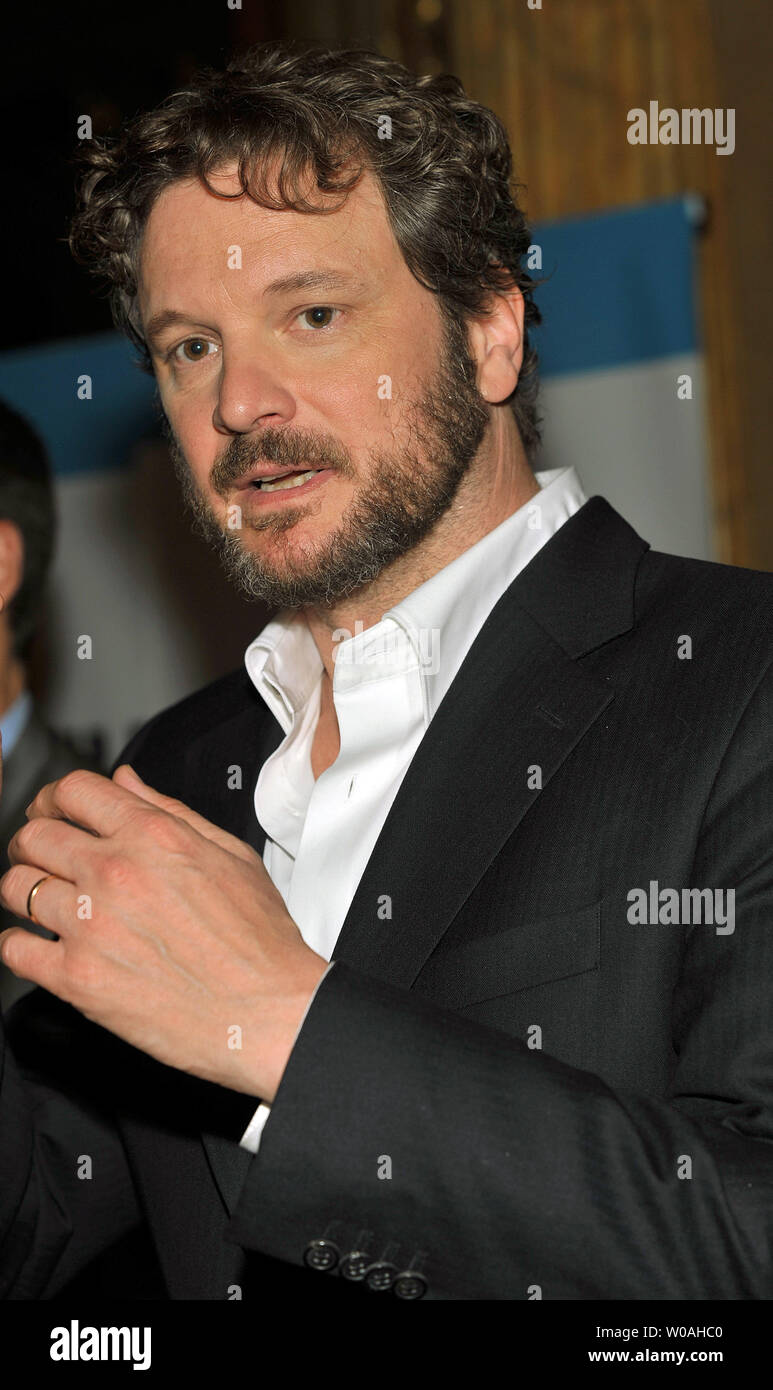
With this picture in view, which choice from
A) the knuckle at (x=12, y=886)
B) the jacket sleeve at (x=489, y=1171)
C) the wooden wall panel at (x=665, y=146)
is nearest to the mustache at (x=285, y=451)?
the knuckle at (x=12, y=886)

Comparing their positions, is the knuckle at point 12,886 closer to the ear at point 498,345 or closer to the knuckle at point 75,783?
the knuckle at point 75,783

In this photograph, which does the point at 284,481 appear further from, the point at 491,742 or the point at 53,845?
the point at 53,845

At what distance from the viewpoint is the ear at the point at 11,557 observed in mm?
3412

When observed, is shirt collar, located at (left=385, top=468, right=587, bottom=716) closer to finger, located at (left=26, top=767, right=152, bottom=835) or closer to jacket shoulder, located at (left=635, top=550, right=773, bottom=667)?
jacket shoulder, located at (left=635, top=550, right=773, bottom=667)

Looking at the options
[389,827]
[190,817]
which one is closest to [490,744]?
Result: [389,827]

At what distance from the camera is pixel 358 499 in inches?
71.0

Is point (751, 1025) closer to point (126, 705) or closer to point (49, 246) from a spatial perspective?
point (126, 705)

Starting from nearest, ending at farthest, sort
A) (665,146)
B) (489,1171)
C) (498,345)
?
(489,1171), (498,345), (665,146)

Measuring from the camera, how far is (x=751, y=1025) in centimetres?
128

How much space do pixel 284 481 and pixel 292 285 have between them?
0.25 meters

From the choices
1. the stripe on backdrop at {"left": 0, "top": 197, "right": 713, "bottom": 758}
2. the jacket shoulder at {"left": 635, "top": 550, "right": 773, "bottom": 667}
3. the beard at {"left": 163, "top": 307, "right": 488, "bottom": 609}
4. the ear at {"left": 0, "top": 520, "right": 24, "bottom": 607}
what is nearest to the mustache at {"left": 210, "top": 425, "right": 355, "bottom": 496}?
the beard at {"left": 163, "top": 307, "right": 488, "bottom": 609}

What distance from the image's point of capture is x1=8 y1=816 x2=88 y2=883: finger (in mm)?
1313

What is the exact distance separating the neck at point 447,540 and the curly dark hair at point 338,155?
186mm
